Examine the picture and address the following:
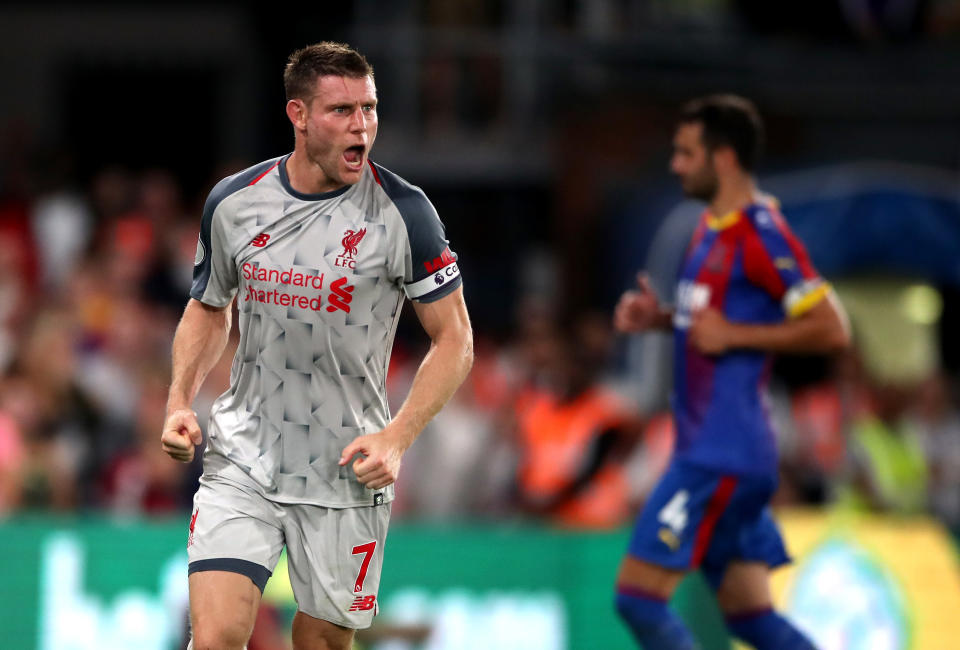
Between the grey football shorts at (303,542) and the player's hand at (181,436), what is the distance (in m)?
0.24

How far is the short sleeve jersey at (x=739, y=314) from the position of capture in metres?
6.28

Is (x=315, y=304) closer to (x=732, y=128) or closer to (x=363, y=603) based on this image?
(x=363, y=603)

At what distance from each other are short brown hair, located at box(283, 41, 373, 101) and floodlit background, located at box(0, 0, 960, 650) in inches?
137

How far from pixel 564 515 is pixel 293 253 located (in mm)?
5406

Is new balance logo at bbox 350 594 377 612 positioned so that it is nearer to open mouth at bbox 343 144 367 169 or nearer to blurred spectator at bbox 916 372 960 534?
open mouth at bbox 343 144 367 169

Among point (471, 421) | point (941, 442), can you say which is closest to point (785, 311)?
point (471, 421)

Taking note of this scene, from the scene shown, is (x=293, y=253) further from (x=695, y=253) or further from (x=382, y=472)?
Result: (x=695, y=253)

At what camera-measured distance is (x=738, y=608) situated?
21.2ft

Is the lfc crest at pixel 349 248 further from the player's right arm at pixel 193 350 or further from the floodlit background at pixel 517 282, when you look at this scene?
the floodlit background at pixel 517 282

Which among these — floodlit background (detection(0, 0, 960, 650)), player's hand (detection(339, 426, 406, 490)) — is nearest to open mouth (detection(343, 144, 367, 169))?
player's hand (detection(339, 426, 406, 490))

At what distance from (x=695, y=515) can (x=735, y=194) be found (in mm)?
1313

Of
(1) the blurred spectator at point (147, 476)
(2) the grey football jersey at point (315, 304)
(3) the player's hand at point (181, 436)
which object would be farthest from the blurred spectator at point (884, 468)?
(3) the player's hand at point (181, 436)

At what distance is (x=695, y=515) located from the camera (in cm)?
629

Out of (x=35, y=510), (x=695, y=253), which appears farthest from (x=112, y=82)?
(x=695, y=253)
